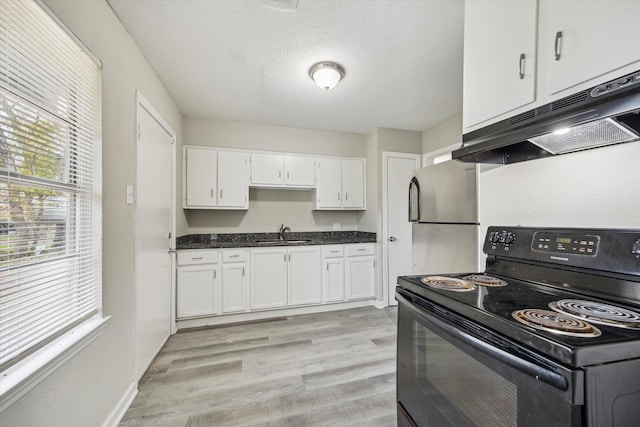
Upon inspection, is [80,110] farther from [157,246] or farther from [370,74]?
[370,74]

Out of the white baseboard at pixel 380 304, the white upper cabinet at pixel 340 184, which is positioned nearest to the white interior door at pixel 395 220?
the white baseboard at pixel 380 304

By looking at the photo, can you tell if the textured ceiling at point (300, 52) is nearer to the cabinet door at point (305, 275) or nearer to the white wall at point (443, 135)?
the white wall at point (443, 135)

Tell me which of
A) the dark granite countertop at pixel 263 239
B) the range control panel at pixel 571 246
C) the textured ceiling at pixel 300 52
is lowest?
the dark granite countertop at pixel 263 239

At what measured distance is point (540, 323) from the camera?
65 centimetres

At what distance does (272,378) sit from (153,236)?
1524mm

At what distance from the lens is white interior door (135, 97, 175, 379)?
74.6 inches

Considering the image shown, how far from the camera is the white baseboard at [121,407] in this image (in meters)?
1.44

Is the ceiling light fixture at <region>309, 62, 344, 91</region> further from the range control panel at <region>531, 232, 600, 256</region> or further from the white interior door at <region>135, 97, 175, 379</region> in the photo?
the range control panel at <region>531, 232, 600, 256</region>

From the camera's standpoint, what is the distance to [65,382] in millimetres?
1117

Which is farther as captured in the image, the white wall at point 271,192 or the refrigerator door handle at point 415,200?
the white wall at point 271,192

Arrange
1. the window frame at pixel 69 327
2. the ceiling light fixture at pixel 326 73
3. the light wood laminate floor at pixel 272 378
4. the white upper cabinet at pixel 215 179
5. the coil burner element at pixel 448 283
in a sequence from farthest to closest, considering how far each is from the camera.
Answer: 1. the white upper cabinet at pixel 215 179
2. the ceiling light fixture at pixel 326 73
3. the light wood laminate floor at pixel 272 378
4. the coil burner element at pixel 448 283
5. the window frame at pixel 69 327

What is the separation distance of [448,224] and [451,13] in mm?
1504

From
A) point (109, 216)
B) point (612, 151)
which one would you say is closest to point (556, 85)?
point (612, 151)

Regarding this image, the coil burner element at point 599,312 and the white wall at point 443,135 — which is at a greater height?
the white wall at point 443,135
